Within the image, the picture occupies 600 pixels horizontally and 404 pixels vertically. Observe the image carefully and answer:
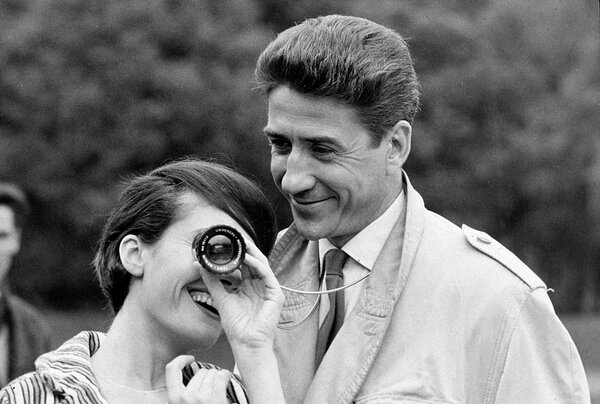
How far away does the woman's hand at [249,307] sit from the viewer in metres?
3.23

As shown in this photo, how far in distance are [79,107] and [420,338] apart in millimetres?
14270

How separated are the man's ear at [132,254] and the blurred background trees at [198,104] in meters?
11.0

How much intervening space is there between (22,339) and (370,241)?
3.45 metres

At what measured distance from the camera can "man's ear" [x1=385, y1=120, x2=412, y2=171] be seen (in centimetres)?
362

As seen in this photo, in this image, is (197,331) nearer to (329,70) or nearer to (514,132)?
(329,70)

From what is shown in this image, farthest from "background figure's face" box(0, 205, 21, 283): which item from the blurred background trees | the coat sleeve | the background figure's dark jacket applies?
the blurred background trees

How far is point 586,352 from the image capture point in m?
25.8

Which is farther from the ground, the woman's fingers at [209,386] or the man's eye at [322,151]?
the man's eye at [322,151]

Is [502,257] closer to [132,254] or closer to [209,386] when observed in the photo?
[209,386]

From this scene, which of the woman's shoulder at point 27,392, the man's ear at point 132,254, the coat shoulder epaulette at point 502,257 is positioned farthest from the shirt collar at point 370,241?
the woman's shoulder at point 27,392

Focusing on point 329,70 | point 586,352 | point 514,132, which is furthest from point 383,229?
point 586,352

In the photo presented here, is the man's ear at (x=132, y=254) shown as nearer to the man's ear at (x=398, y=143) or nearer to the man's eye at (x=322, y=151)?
the man's eye at (x=322, y=151)

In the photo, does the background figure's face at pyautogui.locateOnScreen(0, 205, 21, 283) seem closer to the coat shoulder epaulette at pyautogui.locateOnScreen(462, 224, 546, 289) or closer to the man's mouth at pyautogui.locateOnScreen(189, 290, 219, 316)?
the man's mouth at pyautogui.locateOnScreen(189, 290, 219, 316)

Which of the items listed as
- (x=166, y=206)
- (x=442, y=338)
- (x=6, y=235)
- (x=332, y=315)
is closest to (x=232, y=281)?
(x=166, y=206)
